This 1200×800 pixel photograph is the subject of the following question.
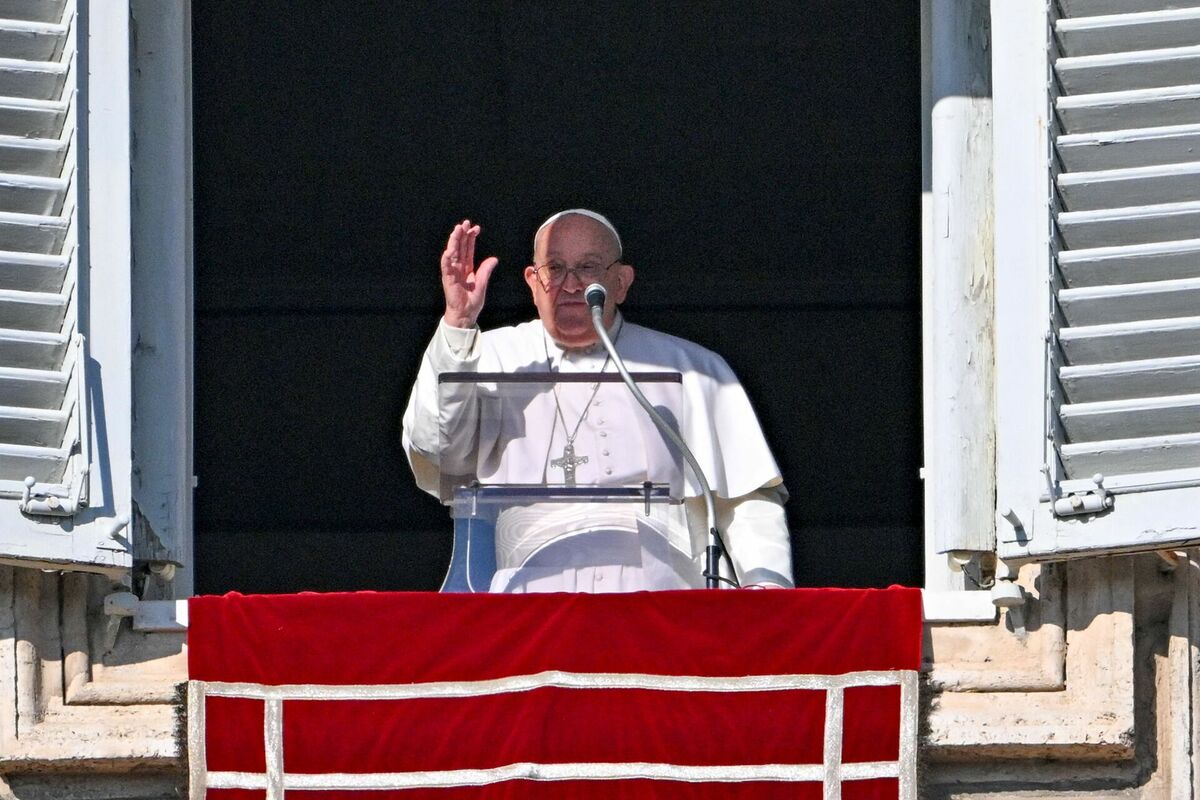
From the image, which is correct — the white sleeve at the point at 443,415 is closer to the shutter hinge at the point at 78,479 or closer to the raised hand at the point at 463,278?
the raised hand at the point at 463,278

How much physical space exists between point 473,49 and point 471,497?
2.92 meters

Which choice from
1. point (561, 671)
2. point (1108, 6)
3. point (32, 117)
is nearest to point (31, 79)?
point (32, 117)

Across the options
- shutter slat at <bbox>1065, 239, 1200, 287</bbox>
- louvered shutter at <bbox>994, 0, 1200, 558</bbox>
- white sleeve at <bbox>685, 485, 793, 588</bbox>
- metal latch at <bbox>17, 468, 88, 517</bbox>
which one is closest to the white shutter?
metal latch at <bbox>17, 468, 88, 517</bbox>

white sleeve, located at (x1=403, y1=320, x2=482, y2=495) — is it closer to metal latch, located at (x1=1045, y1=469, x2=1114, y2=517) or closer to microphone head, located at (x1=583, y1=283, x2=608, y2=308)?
microphone head, located at (x1=583, y1=283, x2=608, y2=308)

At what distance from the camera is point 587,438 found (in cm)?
567

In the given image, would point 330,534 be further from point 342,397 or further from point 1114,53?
point 1114,53

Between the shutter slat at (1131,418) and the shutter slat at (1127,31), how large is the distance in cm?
70

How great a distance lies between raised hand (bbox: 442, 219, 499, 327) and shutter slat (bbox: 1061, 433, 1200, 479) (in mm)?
1209

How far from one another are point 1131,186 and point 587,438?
1.12 metres

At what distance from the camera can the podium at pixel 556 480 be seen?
5.61m

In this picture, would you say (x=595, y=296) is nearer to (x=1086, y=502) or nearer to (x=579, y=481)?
(x=579, y=481)

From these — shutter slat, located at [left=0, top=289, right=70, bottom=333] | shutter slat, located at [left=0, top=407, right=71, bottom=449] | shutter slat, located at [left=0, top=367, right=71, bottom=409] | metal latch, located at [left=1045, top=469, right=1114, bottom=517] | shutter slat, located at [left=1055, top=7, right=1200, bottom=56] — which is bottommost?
metal latch, located at [left=1045, top=469, right=1114, bottom=517]

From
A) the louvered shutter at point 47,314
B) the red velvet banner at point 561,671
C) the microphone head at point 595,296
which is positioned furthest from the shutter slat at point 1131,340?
the louvered shutter at point 47,314

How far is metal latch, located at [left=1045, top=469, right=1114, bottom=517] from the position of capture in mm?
5375
